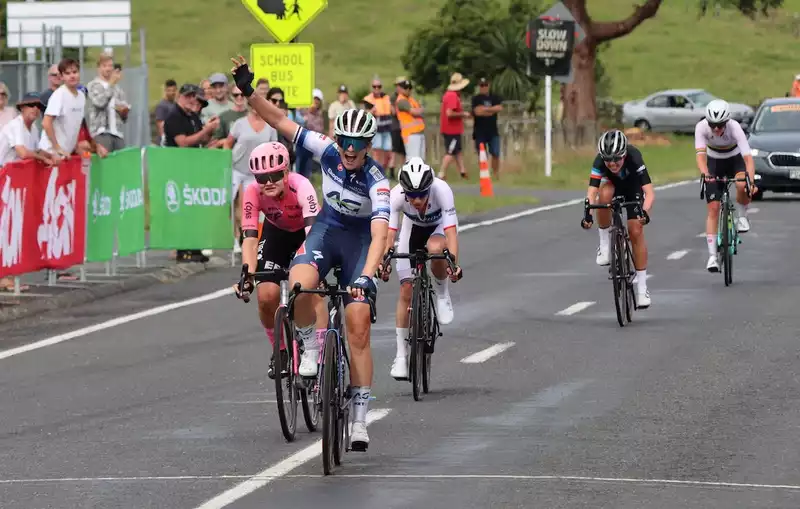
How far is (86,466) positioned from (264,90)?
12.6 m

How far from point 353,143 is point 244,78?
1318mm

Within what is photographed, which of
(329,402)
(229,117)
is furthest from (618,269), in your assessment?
(329,402)

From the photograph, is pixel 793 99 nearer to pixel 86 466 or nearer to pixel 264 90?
pixel 264 90

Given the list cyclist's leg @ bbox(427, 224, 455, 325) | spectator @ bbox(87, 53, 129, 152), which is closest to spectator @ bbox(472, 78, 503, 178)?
spectator @ bbox(87, 53, 129, 152)

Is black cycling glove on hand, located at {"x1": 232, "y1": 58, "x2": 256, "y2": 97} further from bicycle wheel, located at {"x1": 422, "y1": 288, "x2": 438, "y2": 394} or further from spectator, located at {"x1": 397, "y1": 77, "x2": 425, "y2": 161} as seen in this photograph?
spectator, located at {"x1": 397, "y1": 77, "x2": 425, "y2": 161}

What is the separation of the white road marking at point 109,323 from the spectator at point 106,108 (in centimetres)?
321

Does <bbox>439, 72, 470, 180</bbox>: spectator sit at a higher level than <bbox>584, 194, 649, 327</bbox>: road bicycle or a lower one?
higher

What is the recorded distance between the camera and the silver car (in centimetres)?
6669

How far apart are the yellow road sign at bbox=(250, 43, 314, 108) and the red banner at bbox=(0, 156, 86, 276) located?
3.88 metres

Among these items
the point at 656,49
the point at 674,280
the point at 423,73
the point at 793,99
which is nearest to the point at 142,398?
the point at 674,280

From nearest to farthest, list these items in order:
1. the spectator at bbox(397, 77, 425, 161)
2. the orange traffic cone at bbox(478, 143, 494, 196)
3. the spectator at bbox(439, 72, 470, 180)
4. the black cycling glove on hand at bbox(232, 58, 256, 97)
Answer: the black cycling glove on hand at bbox(232, 58, 256, 97) → the orange traffic cone at bbox(478, 143, 494, 196) → the spectator at bbox(397, 77, 425, 161) → the spectator at bbox(439, 72, 470, 180)

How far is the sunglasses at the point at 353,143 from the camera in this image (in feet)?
35.3

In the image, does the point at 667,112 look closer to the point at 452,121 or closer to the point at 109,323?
the point at 452,121

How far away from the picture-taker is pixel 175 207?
22.0 meters
